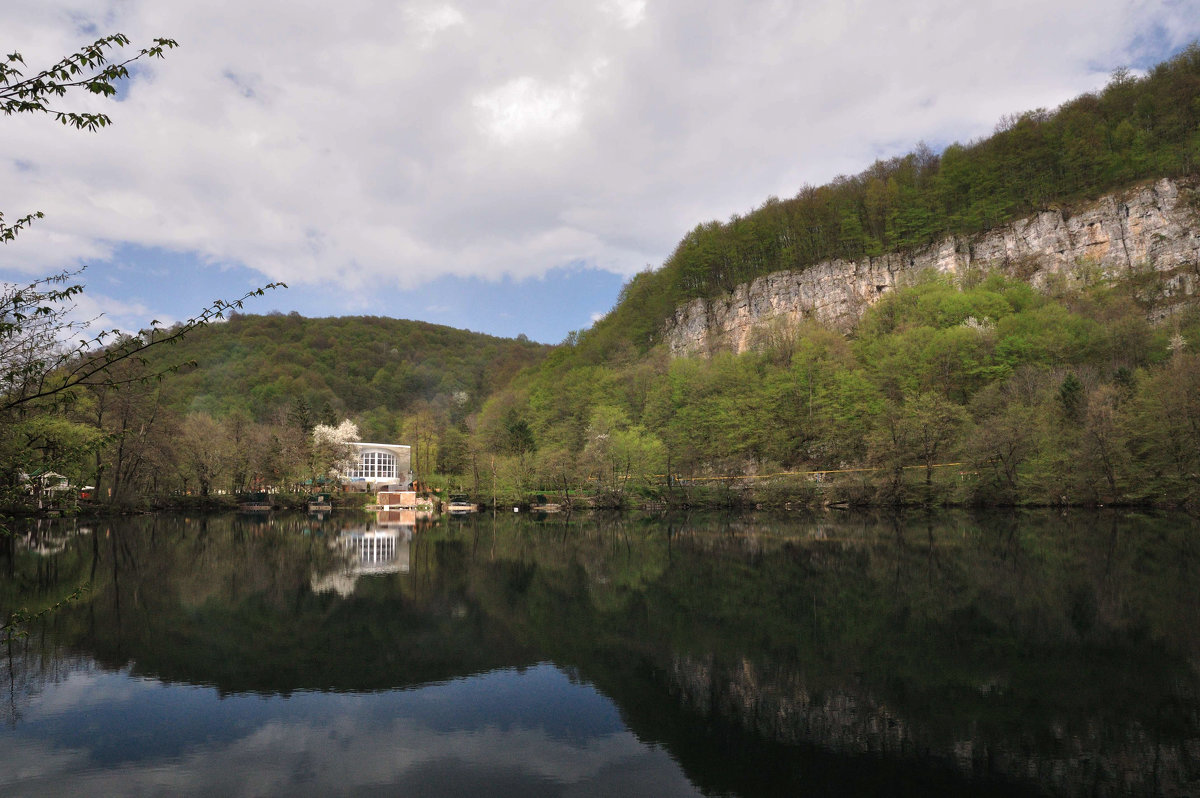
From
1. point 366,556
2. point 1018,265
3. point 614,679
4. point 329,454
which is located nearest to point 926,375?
point 1018,265

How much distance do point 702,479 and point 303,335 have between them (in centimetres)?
7907

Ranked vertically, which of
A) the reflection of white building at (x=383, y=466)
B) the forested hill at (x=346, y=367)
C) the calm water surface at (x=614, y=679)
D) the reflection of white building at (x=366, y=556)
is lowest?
the calm water surface at (x=614, y=679)

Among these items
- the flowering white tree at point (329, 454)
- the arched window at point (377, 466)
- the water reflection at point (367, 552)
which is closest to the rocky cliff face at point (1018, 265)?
the arched window at point (377, 466)

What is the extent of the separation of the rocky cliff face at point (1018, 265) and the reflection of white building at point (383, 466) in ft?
119

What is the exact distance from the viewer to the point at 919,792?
5887 mm

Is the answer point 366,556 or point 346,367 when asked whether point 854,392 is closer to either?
point 366,556

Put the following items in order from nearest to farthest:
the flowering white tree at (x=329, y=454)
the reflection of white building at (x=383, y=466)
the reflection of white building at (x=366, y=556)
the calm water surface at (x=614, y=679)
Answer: the calm water surface at (x=614, y=679)
the reflection of white building at (x=366, y=556)
the flowering white tree at (x=329, y=454)
the reflection of white building at (x=383, y=466)

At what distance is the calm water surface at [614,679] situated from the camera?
253 inches

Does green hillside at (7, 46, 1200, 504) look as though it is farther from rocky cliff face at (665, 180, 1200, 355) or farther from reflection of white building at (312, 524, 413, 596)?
reflection of white building at (312, 524, 413, 596)

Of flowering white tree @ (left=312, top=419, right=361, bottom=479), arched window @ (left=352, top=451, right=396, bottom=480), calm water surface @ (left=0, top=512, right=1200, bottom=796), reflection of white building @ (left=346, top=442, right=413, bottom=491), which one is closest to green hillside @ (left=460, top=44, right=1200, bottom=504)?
reflection of white building @ (left=346, top=442, right=413, bottom=491)

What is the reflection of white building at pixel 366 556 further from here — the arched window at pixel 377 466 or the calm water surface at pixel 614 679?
the arched window at pixel 377 466

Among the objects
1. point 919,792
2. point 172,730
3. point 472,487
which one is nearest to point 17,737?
point 172,730

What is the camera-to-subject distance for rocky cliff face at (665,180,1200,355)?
59.3 meters

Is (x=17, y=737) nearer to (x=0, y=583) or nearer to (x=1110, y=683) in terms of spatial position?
(x=0, y=583)
